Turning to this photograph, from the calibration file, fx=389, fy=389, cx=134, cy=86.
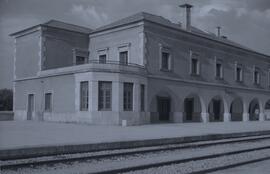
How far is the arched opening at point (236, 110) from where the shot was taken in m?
42.1

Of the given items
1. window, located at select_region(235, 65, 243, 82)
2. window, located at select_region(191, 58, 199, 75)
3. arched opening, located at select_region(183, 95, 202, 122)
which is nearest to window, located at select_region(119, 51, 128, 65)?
window, located at select_region(191, 58, 199, 75)

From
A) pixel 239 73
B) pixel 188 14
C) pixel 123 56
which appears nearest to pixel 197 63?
pixel 188 14

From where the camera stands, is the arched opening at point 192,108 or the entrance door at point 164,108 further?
the arched opening at point 192,108

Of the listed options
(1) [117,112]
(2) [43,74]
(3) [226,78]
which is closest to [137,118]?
(1) [117,112]

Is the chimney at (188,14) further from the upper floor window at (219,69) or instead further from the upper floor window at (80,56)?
the upper floor window at (80,56)

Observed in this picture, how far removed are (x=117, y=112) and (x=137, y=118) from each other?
1898mm

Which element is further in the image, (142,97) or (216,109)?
(216,109)

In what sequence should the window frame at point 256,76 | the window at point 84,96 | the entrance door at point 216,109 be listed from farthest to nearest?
the window frame at point 256,76
the entrance door at point 216,109
the window at point 84,96

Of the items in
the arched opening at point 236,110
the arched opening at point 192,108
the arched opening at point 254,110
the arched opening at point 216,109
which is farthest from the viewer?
the arched opening at point 254,110

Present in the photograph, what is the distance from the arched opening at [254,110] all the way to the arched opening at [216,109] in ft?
28.1

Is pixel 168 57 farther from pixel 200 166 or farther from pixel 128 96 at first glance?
pixel 200 166

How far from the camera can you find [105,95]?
25375 mm

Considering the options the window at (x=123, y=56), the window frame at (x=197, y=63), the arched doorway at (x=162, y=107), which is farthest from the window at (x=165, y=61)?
the window frame at (x=197, y=63)

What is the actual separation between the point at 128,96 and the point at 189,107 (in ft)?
33.9
